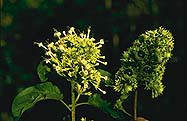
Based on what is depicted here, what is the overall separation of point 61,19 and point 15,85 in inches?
16.7

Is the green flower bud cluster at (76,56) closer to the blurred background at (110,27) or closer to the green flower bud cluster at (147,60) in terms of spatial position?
the green flower bud cluster at (147,60)

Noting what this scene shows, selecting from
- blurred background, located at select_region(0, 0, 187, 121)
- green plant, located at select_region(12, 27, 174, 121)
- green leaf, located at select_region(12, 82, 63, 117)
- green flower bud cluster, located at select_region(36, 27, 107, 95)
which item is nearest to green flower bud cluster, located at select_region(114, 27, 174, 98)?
green plant, located at select_region(12, 27, 174, 121)

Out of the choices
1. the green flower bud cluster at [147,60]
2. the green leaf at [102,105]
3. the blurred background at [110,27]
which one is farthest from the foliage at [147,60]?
the blurred background at [110,27]

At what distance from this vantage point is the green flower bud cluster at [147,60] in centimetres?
176

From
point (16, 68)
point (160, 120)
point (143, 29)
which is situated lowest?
point (160, 120)

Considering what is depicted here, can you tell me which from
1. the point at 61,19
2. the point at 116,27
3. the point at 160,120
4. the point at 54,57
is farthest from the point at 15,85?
the point at 54,57

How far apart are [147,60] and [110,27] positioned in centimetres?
94

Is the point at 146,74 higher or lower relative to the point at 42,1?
lower

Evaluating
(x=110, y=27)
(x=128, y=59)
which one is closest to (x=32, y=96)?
(x=128, y=59)

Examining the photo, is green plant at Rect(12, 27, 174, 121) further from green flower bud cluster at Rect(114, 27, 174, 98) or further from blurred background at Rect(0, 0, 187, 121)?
blurred background at Rect(0, 0, 187, 121)

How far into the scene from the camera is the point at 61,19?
8.89ft

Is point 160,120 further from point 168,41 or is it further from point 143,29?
point 168,41

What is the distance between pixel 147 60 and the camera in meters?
1.77

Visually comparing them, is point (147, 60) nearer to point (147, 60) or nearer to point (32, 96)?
point (147, 60)
